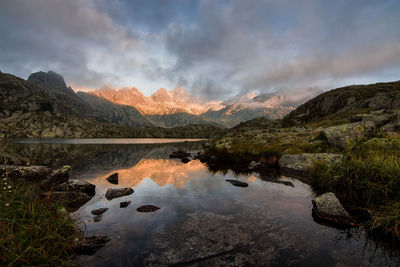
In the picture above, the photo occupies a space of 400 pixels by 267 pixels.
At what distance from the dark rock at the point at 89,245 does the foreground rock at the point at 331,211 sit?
11416mm

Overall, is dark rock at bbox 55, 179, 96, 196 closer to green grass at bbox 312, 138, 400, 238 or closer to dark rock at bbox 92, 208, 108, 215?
dark rock at bbox 92, 208, 108, 215

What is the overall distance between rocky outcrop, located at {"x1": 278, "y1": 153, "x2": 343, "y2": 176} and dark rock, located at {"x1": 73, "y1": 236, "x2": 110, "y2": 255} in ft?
61.5

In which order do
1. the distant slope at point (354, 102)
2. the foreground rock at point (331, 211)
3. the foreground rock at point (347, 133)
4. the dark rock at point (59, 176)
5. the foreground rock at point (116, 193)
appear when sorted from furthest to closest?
the distant slope at point (354, 102)
the foreground rock at point (347, 133)
the dark rock at point (59, 176)
the foreground rock at point (116, 193)
the foreground rock at point (331, 211)

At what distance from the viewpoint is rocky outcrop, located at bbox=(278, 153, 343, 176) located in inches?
766

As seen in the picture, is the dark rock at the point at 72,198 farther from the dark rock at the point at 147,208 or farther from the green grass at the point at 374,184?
the green grass at the point at 374,184

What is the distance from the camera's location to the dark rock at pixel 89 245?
289 inches

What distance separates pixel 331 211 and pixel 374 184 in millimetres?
2597

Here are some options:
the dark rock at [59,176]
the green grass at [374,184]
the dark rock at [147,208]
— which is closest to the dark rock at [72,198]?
the dark rock at [147,208]

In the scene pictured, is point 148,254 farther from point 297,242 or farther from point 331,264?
point 331,264

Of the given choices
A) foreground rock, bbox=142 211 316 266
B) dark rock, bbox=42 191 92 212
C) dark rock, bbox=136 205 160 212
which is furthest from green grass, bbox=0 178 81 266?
dark rock, bbox=42 191 92 212

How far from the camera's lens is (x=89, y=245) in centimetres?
769

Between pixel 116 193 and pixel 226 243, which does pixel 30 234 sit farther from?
pixel 116 193

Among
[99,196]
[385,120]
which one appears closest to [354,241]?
[99,196]

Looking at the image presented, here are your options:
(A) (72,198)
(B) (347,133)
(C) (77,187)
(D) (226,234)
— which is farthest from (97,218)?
(B) (347,133)
